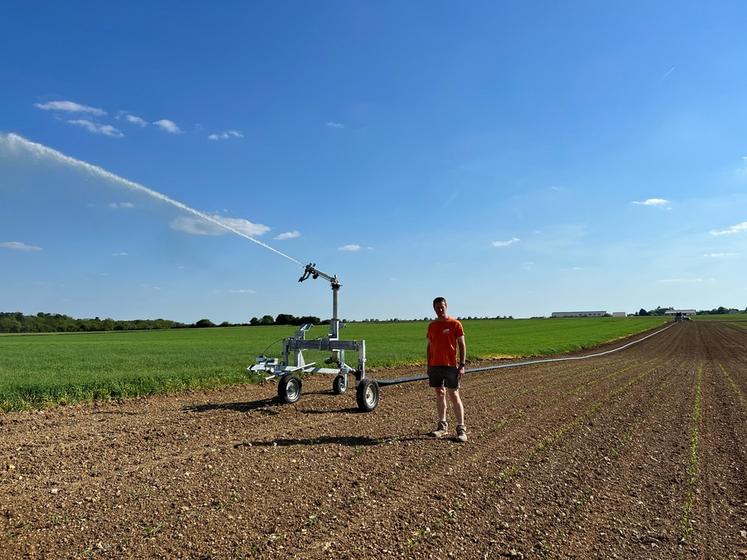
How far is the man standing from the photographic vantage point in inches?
336

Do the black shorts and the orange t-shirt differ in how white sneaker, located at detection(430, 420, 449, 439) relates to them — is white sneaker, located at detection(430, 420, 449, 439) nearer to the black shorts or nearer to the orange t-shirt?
the black shorts

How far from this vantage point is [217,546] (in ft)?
14.5

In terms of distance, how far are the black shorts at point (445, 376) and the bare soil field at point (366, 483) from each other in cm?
88

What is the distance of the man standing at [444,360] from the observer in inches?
336

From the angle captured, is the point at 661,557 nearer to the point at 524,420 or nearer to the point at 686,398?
the point at 524,420

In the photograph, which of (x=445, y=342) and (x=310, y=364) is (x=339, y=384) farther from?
(x=445, y=342)

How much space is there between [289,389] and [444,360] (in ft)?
13.3

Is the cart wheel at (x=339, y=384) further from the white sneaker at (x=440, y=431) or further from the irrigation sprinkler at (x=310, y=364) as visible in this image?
the white sneaker at (x=440, y=431)

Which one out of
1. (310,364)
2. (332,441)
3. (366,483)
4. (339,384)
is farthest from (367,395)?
(366,483)

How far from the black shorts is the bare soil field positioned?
2.88 ft

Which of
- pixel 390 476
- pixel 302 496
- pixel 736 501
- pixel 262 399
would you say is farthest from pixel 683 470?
pixel 262 399

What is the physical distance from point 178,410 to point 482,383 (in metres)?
8.81

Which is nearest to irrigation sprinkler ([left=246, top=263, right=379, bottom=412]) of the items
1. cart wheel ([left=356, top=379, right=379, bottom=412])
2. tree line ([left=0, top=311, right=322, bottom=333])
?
cart wheel ([left=356, top=379, right=379, bottom=412])

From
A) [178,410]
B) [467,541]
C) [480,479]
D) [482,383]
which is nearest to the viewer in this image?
[467,541]
